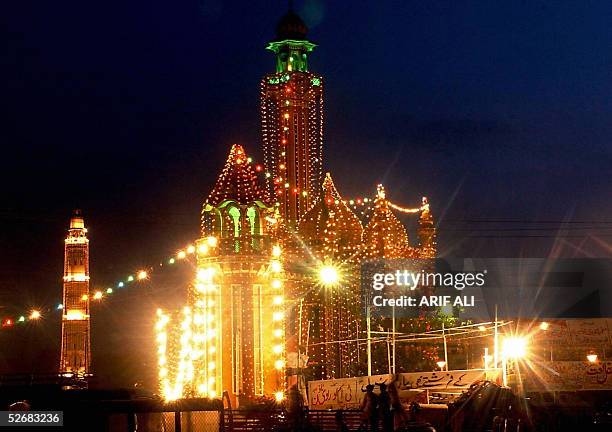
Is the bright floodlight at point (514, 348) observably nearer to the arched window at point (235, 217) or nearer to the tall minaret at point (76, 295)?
the arched window at point (235, 217)

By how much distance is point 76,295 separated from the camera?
172 feet

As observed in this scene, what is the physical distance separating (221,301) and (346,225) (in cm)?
1146

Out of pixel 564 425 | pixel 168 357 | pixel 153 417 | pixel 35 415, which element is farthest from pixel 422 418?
pixel 168 357

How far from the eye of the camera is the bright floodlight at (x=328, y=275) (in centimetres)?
3991

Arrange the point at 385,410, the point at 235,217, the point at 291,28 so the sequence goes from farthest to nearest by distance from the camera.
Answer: the point at 291,28 < the point at 235,217 < the point at 385,410

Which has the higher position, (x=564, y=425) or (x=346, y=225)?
(x=346, y=225)

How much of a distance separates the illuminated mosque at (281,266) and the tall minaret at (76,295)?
11502 mm

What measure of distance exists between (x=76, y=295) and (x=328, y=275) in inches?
699

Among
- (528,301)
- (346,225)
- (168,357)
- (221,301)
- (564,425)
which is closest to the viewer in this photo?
(564,425)

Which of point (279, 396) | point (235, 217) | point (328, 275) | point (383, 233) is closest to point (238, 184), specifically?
point (235, 217)

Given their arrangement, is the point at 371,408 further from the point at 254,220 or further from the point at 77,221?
the point at 77,221

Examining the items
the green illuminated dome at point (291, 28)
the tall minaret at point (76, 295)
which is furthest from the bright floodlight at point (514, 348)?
the tall minaret at point (76, 295)

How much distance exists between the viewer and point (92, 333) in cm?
5619

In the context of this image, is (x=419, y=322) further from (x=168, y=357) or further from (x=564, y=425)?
(x=564, y=425)
